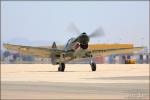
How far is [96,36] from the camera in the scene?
4572 cm

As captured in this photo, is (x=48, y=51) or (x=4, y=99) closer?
(x=4, y=99)

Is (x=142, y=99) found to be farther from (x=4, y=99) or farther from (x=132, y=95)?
(x=4, y=99)

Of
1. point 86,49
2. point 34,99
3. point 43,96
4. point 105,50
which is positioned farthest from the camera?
point 105,50

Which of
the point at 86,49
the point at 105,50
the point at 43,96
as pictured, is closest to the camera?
the point at 43,96

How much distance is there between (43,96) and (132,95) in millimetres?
3282

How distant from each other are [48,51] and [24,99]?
27.9 metres

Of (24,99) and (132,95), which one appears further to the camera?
(132,95)

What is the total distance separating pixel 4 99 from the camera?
1591cm

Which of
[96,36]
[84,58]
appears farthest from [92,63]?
[96,36]

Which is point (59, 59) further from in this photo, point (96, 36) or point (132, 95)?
point (132, 95)

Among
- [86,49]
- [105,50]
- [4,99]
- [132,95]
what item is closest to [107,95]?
[132,95]

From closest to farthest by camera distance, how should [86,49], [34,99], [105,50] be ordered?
[34,99]
[86,49]
[105,50]

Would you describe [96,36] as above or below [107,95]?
above

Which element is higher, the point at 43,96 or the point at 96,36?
the point at 96,36
